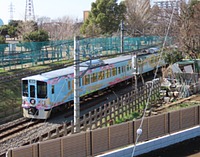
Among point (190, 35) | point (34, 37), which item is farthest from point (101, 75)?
point (34, 37)

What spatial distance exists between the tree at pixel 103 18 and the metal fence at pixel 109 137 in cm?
3431

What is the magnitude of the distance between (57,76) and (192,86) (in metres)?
7.68

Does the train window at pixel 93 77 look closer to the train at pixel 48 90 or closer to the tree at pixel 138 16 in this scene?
the train at pixel 48 90

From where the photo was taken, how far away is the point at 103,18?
48.2 m

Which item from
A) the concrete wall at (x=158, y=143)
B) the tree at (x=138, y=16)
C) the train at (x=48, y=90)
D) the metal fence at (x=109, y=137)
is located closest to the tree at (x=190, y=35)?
the train at (x=48, y=90)

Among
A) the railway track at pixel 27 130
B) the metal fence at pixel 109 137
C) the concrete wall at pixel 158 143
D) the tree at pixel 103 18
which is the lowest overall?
the railway track at pixel 27 130

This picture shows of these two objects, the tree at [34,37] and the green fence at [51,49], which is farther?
the tree at [34,37]

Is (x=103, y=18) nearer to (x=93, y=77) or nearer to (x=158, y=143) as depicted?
(x=93, y=77)

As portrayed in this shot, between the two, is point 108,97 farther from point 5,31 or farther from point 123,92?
point 5,31

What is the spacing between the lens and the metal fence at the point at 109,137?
10537 millimetres

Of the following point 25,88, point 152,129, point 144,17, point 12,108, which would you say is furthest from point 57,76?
point 144,17

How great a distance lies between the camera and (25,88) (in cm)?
1848

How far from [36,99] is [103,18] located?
3158 cm

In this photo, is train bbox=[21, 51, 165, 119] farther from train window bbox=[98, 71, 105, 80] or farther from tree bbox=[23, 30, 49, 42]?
tree bbox=[23, 30, 49, 42]
